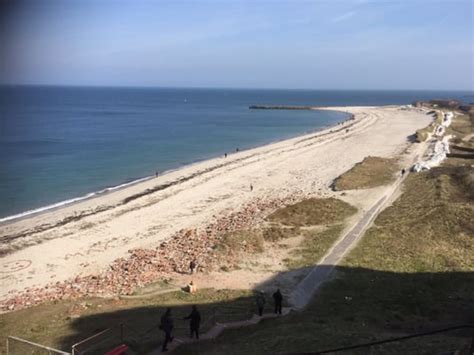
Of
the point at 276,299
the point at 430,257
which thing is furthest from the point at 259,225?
the point at 276,299

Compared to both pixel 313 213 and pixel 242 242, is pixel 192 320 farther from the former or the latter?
pixel 313 213

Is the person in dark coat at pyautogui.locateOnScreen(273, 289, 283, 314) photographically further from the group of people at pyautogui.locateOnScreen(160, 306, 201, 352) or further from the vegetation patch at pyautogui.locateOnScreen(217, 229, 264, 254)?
the vegetation patch at pyautogui.locateOnScreen(217, 229, 264, 254)

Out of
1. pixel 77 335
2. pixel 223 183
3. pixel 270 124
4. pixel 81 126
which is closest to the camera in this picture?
pixel 77 335

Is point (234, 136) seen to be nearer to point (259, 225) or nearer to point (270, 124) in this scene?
point (270, 124)

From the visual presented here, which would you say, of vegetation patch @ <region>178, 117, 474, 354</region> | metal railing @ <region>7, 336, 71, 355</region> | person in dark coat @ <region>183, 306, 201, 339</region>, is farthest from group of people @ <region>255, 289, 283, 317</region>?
metal railing @ <region>7, 336, 71, 355</region>

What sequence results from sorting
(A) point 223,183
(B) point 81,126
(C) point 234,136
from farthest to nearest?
(B) point 81,126, (C) point 234,136, (A) point 223,183

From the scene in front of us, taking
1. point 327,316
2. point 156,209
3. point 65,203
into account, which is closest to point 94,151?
point 65,203
